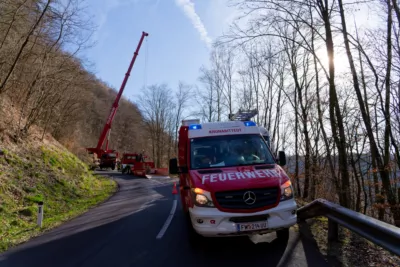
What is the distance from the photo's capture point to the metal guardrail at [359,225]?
161 inches

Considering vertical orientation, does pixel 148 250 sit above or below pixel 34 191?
below

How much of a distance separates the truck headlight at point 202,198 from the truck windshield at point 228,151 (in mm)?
1108

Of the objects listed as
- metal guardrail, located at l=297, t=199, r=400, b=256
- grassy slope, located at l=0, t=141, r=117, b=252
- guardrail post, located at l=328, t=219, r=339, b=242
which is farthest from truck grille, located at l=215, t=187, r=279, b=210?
grassy slope, located at l=0, t=141, r=117, b=252

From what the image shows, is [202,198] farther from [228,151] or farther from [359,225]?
[359,225]

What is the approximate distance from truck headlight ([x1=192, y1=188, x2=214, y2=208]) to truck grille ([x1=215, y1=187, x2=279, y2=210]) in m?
0.14

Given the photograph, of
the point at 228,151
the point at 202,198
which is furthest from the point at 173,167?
the point at 202,198

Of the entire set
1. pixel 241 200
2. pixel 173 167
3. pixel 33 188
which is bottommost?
pixel 33 188

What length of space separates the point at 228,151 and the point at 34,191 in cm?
869

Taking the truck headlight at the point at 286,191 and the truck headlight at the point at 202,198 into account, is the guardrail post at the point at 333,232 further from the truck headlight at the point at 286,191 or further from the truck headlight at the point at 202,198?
the truck headlight at the point at 202,198

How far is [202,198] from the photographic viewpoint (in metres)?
5.76

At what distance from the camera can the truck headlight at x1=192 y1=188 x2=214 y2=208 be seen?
5.70 m

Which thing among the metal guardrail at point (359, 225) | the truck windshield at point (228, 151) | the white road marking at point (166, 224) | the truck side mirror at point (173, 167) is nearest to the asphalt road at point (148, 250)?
the white road marking at point (166, 224)

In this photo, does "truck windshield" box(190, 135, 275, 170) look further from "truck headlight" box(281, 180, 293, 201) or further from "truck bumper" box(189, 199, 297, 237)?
"truck bumper" box(189, 199, 297, 237)

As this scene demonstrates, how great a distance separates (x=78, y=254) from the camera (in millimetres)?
6113
